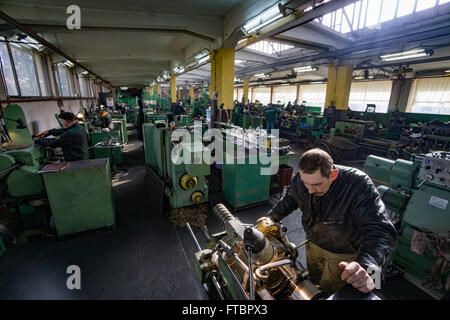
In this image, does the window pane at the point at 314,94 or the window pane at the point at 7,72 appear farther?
the window pane at the point at 314,94

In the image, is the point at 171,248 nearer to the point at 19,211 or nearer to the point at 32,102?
the point at 19,211

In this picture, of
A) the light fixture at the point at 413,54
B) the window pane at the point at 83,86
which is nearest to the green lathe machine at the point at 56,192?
the light fixture at the point at 413,54

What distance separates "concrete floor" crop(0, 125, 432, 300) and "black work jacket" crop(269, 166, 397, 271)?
1099 millimetres

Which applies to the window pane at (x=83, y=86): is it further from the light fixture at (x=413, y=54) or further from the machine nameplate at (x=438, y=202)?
the machine nameplate at (x=438, y=202)

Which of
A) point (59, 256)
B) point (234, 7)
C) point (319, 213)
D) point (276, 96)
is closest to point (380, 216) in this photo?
point (319, 213)

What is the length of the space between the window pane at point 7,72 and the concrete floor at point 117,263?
323 cm

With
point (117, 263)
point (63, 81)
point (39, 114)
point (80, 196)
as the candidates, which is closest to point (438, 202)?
point (117, 263)

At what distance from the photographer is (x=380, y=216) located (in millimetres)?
1216

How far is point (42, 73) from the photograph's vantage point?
216 inches

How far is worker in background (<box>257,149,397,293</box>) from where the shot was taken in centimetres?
118

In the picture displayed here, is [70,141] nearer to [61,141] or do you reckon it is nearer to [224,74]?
[61,141]

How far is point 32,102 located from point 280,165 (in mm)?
5325

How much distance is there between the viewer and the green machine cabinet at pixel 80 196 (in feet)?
7.88

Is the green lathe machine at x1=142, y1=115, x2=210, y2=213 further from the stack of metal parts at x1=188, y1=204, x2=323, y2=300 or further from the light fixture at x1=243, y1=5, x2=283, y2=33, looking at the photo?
the light fixture at x1=243, y1=5, x2=283, y2=33
